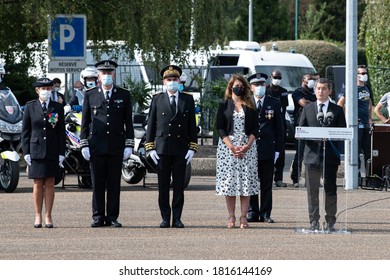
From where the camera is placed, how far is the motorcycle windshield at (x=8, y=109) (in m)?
20.6

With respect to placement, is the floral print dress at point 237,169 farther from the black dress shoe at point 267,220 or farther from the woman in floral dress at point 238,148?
the black dress shoe at point 267,220

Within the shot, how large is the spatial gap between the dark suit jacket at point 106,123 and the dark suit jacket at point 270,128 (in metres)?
1.73

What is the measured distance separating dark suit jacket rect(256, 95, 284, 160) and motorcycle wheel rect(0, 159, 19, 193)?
4676mm

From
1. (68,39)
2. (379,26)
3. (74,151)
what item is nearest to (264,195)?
(74,151)

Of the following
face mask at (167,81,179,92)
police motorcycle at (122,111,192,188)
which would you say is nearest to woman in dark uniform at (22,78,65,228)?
face mask at (167,81,179,92)

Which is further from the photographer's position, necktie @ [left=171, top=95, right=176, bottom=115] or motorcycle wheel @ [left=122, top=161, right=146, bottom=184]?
motorcycle wheel @ [left=122, top=161, right=146, bottom=184]

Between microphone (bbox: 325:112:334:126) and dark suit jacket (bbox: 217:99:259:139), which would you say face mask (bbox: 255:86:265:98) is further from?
microphone (bbox: 325:112:334:126)

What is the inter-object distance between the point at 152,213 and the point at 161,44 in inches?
375

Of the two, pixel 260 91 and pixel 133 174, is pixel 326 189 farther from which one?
pixel 133 174

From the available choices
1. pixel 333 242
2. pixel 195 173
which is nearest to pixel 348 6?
pixel 195 173

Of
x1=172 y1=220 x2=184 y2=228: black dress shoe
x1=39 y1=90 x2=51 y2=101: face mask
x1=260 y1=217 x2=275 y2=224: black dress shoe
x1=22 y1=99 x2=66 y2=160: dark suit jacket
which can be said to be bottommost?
x1=260 y1=217 x2=275 y2=224: black dress shoe

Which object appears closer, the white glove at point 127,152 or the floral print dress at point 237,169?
A: the floral print dress at point 237,169

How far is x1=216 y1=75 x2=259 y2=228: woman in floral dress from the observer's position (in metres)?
15.7

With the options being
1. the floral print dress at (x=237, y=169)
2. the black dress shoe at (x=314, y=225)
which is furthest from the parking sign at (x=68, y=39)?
the black dress shoe at (x=314, y=225)
